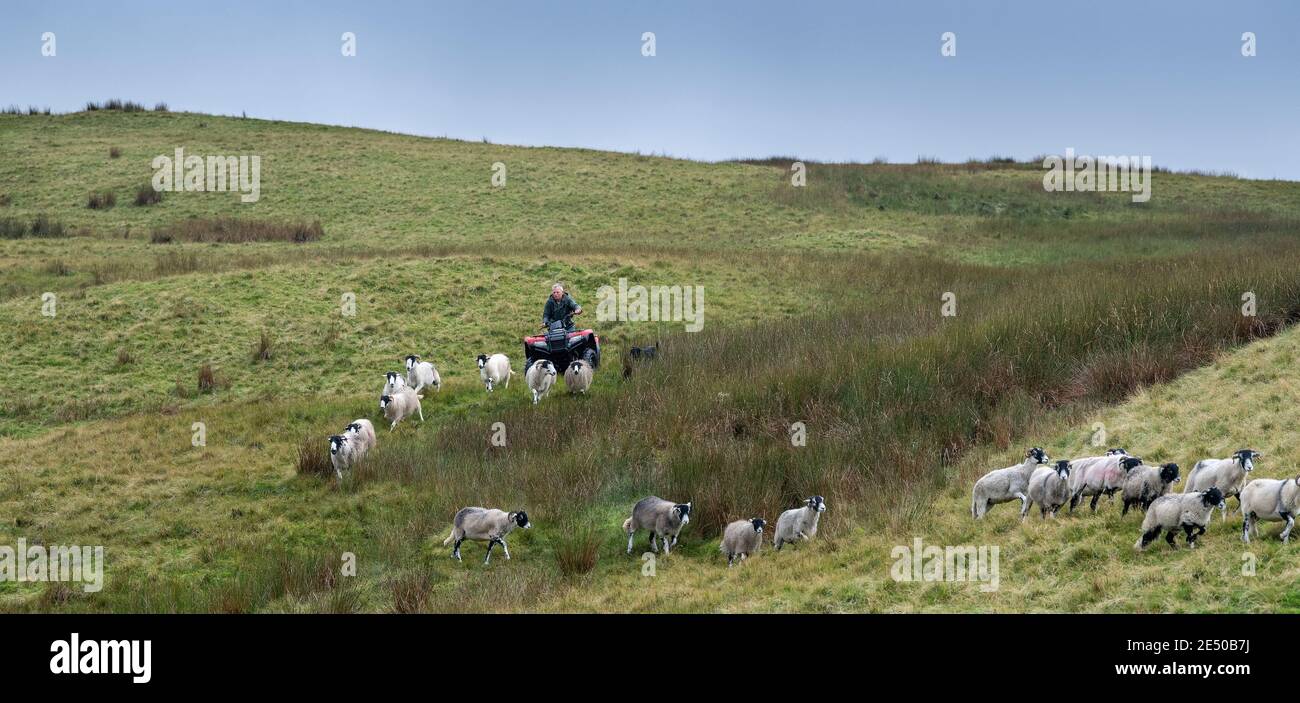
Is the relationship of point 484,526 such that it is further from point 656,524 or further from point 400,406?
point 400,406

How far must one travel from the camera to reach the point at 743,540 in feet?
39.7

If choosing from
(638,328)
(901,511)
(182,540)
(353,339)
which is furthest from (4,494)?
(638,328)

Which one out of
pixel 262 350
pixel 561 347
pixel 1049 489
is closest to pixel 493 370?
pixel 561 347

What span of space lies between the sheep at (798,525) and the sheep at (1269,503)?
4.32 meters

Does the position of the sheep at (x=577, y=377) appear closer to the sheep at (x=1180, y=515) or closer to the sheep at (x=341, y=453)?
the sheep at (x=341, y=453)

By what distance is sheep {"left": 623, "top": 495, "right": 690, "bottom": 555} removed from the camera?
12680 mm

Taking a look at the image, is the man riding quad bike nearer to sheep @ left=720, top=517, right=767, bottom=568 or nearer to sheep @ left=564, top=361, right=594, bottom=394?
sheep @ left=564, top=361, right=594, bottom=394

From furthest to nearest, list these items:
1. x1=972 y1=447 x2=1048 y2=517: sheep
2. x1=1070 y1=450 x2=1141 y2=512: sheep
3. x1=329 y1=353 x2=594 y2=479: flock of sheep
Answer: x1=329 y1=353 x2=594 y2=479: flock of sheep
x1=972 y1=447 x2=1048 y2=517: sheep
x1=1070 y1=450 x2=1141 y2=512: sheep

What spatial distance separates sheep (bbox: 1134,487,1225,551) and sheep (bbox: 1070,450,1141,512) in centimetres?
86

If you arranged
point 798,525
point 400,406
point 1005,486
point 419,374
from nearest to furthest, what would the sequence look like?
point 1005,486, point 798,525, point 400,406, point 419,374

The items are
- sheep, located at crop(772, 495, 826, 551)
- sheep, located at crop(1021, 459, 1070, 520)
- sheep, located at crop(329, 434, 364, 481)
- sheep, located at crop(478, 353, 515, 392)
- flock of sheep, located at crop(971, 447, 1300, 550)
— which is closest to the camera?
flock of sheep, located at crop(971, 447, 1300, 550)

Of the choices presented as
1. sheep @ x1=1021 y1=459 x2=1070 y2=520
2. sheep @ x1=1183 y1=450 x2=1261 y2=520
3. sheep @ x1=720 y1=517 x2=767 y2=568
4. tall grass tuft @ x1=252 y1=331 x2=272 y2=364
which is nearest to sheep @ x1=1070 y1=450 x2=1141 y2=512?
sheep @ x1=1021 y1=459 x2=1070 y2=520

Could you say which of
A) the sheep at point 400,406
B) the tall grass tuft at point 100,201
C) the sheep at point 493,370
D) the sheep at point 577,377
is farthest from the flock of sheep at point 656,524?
the tall grass tuft at point 100,201

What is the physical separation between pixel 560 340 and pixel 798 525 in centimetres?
1096
